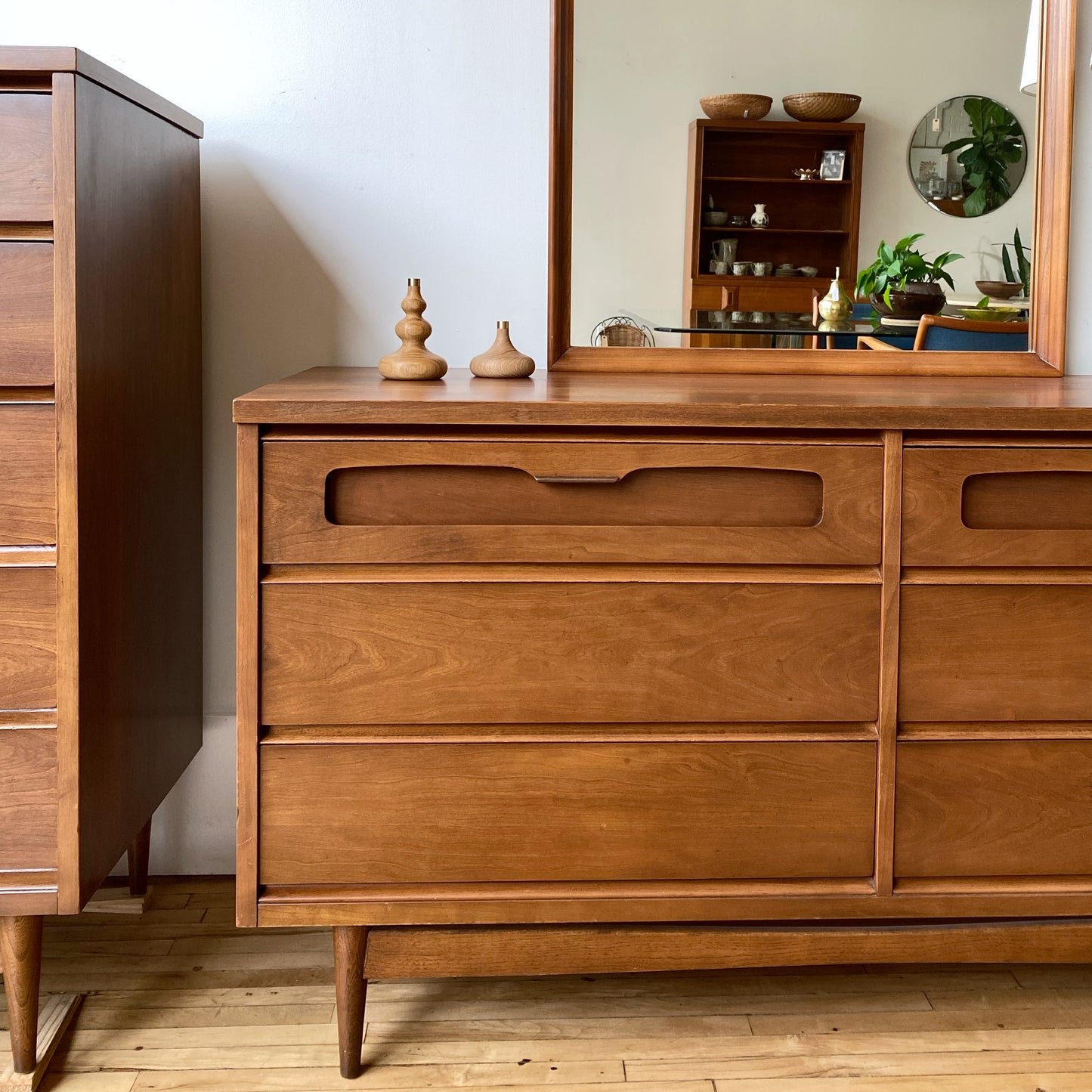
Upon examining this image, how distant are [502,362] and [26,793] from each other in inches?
33.7

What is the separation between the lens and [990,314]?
6.13 ft

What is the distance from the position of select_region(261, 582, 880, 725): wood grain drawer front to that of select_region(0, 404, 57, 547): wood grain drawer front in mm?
282

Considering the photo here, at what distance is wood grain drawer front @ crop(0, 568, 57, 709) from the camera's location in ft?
4.43

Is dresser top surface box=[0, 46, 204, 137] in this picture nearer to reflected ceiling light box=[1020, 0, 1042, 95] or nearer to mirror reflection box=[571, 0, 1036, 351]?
mirror reflection box=[571, 0, 1036, 351]

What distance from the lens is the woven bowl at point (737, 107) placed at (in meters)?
1.78

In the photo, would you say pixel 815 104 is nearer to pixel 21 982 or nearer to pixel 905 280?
pixel 905 280

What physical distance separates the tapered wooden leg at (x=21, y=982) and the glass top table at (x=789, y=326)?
1.25 meters

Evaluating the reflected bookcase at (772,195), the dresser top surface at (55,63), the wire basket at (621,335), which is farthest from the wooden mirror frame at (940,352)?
the dresser top surface at (55,63)

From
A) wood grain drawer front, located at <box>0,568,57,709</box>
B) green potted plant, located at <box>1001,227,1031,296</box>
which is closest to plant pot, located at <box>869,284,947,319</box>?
green potted plant, located at <box>1001,227,1031,296</box>

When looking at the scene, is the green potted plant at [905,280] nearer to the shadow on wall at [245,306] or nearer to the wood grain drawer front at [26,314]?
the shadow on wall at [245,306]

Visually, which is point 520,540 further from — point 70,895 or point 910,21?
point 910,21

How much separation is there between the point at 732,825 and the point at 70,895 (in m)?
0.81

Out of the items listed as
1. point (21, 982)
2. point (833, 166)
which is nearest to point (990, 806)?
point (833, 166)

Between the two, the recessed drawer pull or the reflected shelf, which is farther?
the reflected shelf
